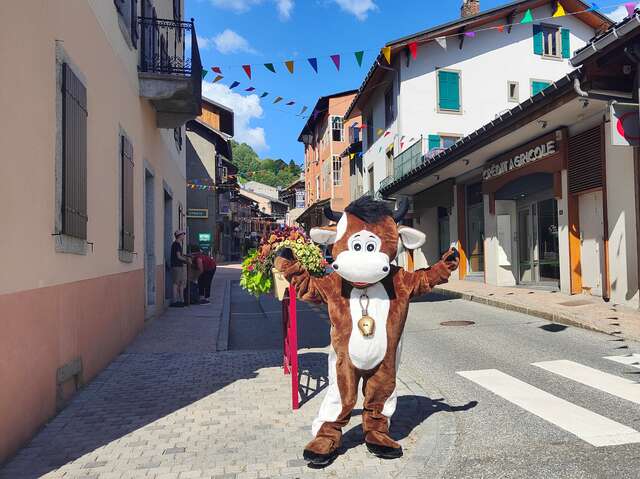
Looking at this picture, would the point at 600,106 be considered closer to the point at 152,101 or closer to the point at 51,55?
the point at 152,101

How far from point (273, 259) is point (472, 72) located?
2111cm

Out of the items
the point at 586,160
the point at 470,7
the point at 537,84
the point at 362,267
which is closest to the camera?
the point at 362,267

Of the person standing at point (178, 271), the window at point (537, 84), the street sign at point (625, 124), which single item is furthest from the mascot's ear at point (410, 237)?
→ the window at point (537, 84)

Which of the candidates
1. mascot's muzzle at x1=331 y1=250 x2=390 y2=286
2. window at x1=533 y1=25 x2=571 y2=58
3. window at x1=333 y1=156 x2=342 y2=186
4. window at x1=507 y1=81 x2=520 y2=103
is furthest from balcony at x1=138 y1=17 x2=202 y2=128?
window at x1=333 y1=156 x2=342 y2=186

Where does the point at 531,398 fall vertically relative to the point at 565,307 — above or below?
below

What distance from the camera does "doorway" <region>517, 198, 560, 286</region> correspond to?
46.0 ft

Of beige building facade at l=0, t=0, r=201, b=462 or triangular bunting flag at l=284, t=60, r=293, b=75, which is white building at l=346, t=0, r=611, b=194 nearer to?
triangular bunting flag at l=284, t=60, r=293, b=75

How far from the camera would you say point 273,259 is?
16.9 ft

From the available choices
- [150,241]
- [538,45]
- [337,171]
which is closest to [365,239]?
[150,241]

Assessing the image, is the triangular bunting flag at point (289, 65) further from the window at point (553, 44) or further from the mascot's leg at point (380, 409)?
the window at point (553, 44)

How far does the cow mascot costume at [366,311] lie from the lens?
351cm

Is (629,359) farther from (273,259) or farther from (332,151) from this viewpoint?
(332,151)

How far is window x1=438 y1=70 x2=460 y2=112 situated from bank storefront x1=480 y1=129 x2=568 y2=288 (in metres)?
7.55

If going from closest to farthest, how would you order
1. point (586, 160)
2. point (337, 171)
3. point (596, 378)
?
1. point (596, 378)
2. point (586, 160)
3. point (337, 171)
